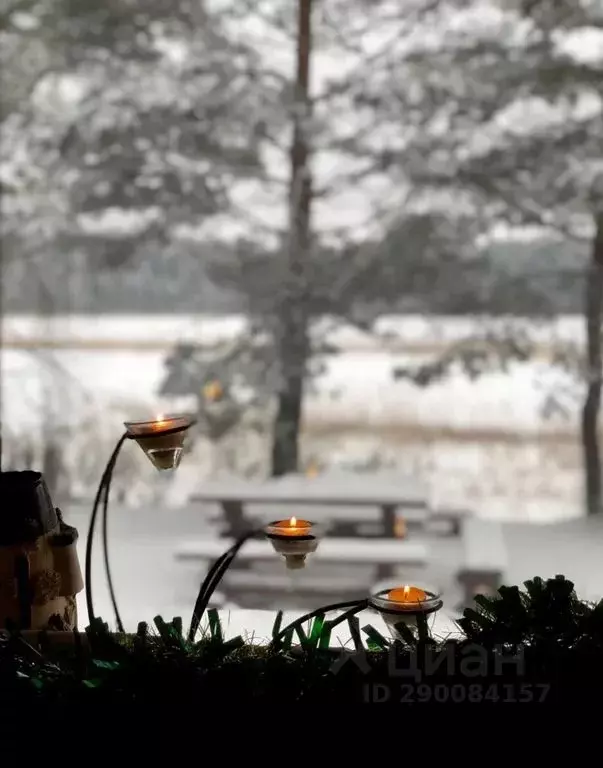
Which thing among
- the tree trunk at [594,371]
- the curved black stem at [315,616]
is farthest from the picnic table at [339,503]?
the curved black stem at [315,616]

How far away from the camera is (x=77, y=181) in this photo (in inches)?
102

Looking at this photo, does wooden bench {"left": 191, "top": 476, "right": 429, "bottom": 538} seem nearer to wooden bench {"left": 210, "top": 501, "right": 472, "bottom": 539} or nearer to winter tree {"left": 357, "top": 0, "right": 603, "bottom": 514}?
wooden bench {"left": 210, "top": 501, "right": 472, "bottom": 539}

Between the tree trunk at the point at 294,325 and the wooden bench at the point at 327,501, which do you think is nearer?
the wooden bench at the point at 327,501

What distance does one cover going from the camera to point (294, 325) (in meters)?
2.64

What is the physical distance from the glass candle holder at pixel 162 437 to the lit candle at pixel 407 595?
307 mm

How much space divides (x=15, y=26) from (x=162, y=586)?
1.92 metres

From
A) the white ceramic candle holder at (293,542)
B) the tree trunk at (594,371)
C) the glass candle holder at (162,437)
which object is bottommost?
the white ceramic candle holder at (293,542)

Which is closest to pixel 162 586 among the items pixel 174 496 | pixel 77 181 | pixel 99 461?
pixel 174 496

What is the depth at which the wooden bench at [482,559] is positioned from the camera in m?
2.44

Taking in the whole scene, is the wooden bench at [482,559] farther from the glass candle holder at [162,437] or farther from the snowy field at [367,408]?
the glass candle holder at [162,437]

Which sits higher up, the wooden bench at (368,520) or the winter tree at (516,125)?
the winter tree at (516,125)

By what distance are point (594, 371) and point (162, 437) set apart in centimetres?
200

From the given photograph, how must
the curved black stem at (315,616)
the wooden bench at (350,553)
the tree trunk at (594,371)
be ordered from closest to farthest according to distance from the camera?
1. the curved black stem at (315,616)
2. the wooden bench at (350,553)
3. the tree trunk at (594,371)

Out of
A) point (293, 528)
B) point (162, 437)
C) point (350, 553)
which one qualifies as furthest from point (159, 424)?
point (350, 553)
